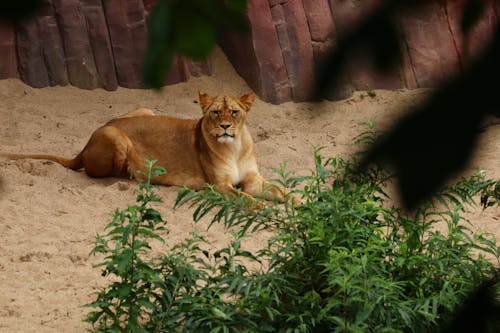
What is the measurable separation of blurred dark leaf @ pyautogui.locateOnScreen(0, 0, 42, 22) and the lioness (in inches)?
238

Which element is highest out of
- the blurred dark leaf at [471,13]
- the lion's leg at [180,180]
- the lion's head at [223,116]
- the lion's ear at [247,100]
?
the blurred dark leaf at [471,13]

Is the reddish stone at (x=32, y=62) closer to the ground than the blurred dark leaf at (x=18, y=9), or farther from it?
closer to the ground

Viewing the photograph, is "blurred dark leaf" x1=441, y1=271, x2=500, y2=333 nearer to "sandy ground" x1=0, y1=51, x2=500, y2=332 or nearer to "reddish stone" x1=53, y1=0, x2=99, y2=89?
"sandy ground" x1=0, y1=51, x2=500, y2=332

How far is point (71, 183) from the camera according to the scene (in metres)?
6.86

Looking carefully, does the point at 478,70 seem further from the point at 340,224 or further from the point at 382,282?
the point at 340,224

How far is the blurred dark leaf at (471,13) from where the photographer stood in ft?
2.79

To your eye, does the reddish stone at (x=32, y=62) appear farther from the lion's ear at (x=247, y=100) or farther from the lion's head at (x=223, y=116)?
the lion's ear at (x=247, y=100)

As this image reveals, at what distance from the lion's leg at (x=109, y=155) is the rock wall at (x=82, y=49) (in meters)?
1.37

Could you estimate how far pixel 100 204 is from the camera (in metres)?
6.35

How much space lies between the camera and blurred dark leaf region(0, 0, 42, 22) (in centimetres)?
75

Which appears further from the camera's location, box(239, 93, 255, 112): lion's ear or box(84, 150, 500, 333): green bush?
box(239, 93, 255, 112): lion's ear

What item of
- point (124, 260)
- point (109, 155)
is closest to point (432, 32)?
point (124, 260)

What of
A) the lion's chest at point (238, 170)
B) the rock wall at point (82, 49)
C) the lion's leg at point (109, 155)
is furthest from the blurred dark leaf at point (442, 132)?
the rock wall at point (82, 49)

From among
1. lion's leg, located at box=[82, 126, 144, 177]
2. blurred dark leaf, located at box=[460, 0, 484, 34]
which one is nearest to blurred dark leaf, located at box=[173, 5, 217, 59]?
blurred dark leaf, located at box=[460, 0, 484, 34]
